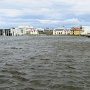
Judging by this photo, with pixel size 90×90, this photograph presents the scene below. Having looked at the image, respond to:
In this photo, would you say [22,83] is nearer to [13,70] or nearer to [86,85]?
[86,85]

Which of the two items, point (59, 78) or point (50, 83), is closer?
point (50, 83)

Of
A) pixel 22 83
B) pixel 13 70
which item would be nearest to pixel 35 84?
pixel 22 83

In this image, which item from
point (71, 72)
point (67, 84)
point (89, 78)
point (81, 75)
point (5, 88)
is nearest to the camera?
point (5, 88)

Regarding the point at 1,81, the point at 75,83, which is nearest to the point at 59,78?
the point at 75,83

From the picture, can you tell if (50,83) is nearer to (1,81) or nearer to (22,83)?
(22,83)

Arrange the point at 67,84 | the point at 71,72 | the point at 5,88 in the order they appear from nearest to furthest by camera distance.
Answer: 1. the point at 5,88
2. the point at 67,84
3. the point at 71,72

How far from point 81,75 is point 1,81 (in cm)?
426

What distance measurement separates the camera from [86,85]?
12359 millimetres

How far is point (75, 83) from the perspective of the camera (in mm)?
13016

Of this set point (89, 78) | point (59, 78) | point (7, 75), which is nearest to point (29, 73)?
point (7, 75)

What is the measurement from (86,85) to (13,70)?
19.5ft

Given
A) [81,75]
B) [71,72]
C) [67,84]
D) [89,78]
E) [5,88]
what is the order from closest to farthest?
[5,88]
[67,84]
[89,78]
[81,75]
[71,72]

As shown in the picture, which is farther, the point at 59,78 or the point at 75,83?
the point at 59,78

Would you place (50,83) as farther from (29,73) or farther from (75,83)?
(29,73)
